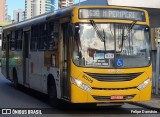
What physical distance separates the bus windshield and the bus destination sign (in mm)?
254

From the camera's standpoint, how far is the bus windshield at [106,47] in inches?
459

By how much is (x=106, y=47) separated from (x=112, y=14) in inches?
41.0

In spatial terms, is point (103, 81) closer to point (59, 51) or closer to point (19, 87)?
point (59, 51)

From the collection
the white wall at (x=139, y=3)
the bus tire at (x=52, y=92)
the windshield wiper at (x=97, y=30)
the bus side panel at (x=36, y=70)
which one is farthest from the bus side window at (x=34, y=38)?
the white wall at (x=139, y=3)

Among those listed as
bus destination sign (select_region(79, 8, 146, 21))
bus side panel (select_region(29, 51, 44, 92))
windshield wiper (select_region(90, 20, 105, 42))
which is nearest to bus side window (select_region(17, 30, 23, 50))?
bus side panel (select_region(29, 51, 44, 92))

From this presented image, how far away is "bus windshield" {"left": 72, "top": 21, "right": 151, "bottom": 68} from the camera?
1166 cm

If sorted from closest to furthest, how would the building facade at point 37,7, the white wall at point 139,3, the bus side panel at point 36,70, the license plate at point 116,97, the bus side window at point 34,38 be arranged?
the license plate at point 116,97 → the bus side panel at point 36,70 → the bus side window at point 34,38 → the white wall at point 139,3 → the building facade at point 37,7

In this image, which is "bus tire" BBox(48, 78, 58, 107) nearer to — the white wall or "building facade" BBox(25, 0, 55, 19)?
the white wall

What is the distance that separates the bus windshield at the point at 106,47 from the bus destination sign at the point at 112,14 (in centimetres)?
25

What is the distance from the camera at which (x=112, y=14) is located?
12164 mm

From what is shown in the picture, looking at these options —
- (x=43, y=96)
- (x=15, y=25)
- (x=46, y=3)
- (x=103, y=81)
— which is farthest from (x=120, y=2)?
(x=46, y=3)

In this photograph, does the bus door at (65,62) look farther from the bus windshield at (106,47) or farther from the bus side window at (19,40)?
the bus side window at (19,40)

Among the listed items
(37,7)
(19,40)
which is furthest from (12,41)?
(37,7)

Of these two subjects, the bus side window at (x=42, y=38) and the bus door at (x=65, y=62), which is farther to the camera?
the bus side window at (x=42, y=38)
